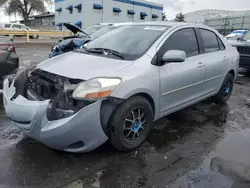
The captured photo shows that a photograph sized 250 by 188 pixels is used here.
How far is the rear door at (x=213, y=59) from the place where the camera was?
4035mm

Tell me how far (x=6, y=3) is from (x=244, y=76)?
48.1 metres

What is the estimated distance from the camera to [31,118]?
246 cm

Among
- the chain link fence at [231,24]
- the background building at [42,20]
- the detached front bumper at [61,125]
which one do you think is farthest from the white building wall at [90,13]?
the detached front bumper at [61,125]

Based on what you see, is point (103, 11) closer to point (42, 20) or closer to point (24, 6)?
point (24, 6)

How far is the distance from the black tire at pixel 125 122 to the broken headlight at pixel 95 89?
0.27 metres

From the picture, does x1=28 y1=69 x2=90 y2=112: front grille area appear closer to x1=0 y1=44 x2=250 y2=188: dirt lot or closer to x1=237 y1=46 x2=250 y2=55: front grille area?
x1=0 y1=44 x2=250 y2=188: dirt lot

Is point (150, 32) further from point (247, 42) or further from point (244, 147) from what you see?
point (247, 42)

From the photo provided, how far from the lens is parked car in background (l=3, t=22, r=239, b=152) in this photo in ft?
8.15

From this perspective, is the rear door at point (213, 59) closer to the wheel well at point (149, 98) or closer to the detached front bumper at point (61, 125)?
the wheel well at point (149, 98)

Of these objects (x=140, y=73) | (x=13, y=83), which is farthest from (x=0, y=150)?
(x=140, y=73)

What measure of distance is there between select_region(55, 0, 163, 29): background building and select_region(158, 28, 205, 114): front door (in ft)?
92.8

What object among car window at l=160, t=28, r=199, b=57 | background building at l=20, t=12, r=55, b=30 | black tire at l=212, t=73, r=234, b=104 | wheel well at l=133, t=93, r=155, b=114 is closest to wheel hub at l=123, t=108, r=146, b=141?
wheel well at l=133, t=93, r=155, b=114

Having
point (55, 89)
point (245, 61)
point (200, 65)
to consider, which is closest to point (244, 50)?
point (245, 61)

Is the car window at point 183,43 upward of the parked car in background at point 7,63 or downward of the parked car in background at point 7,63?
A: upward
